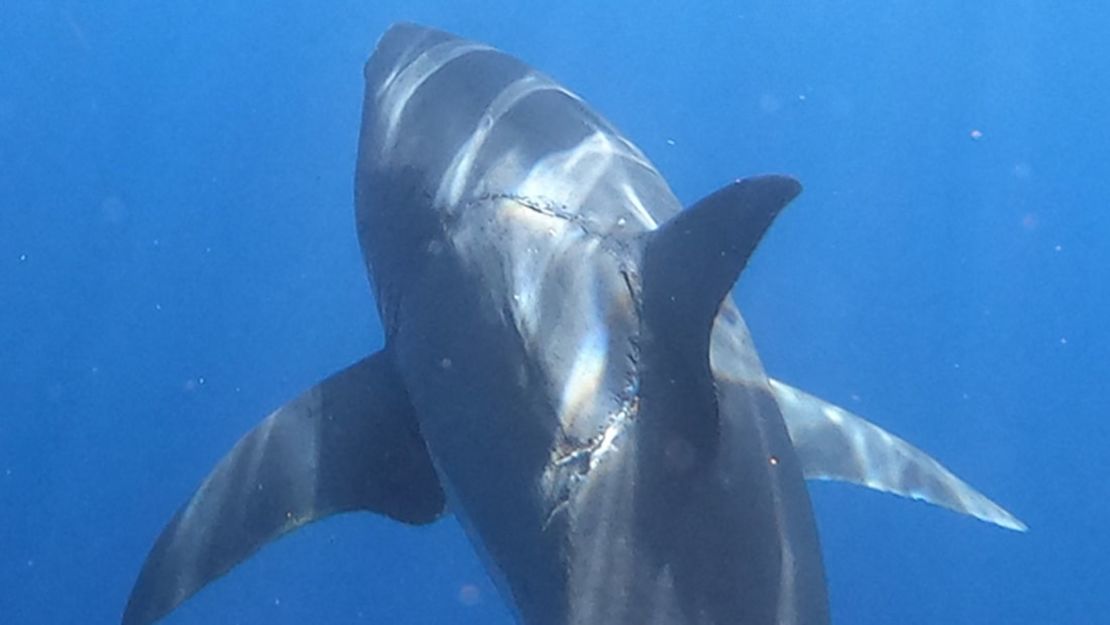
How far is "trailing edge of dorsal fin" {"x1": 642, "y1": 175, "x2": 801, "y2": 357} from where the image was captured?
108 inches

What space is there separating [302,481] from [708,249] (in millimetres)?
2288

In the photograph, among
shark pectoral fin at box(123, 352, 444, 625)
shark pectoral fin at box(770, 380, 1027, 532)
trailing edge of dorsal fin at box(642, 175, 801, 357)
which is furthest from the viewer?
shark pectoral fin at box(770, 380, 1027, 532)

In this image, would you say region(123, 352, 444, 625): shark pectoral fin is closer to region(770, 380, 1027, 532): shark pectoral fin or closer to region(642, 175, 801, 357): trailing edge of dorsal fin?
region(770, 380, 1027, 532): shark pectoral fin

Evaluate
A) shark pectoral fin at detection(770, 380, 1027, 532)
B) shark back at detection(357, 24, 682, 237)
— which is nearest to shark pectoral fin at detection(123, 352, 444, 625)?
shark back at detection(357, 24, 682, 237)

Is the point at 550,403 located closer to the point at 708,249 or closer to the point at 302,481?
the point at 708,249

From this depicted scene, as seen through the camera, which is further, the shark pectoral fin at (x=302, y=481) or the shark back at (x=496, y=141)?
the shark pectoral fin at (x=302, y=481)

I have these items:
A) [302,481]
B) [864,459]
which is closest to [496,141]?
[302,481]

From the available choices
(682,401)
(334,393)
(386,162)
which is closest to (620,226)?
(682,401)

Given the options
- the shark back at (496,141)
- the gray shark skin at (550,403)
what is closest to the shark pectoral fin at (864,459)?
the gray shark skin at (550,403)

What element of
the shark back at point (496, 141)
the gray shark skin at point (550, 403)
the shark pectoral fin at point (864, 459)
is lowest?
the shark pectoral fin at point (864, 459)

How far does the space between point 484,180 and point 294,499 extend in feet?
4.96

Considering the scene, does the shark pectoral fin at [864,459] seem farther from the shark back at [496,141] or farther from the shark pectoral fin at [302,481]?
the shark pectoral fin at [302,481]

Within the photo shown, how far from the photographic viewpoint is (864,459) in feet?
15.1

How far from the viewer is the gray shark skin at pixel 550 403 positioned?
2852 mm
